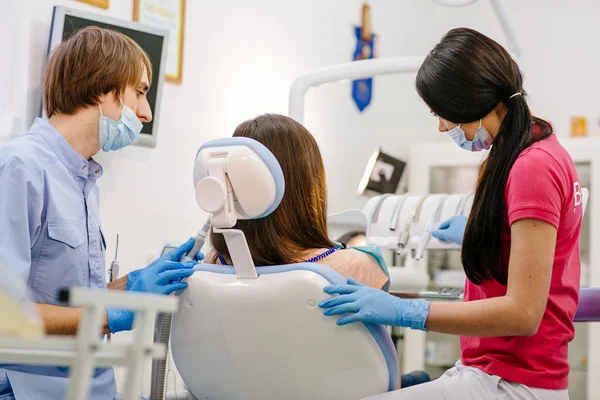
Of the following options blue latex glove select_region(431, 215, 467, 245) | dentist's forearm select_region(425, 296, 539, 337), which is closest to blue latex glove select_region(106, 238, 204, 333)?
dentist's forearm select_region(425, 296, 539, 337)

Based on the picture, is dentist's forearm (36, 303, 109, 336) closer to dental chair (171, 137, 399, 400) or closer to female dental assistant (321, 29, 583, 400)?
dental chair (171, 137, 399, 400)

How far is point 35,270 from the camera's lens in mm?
1657

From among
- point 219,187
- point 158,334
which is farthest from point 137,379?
point 158,334

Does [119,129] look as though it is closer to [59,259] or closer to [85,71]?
[85,71]

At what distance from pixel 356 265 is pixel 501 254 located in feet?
1.00

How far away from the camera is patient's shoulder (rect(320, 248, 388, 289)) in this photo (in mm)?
1479

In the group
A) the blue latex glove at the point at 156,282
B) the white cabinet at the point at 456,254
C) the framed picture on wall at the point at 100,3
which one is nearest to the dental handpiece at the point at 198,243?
the blue latex glove at the point at 156,282

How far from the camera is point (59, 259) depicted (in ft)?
5.53

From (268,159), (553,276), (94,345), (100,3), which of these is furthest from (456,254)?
(94,345)

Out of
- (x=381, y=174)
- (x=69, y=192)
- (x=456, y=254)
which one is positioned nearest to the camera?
(x=69, y=192)

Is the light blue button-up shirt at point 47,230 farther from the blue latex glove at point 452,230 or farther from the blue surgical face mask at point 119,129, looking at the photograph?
the blue latex glove at point 452,230

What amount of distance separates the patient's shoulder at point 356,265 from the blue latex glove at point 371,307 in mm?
72

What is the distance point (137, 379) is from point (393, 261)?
12.7ft

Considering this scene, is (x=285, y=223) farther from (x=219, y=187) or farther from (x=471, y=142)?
(x=471, y=142)
